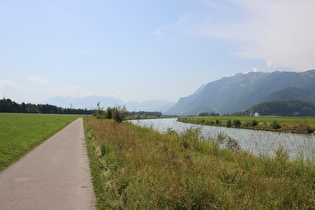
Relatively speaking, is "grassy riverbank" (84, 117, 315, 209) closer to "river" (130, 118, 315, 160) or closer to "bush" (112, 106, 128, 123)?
"river" (130, 118, 315, 160)

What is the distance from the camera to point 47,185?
Answer: 6.12 meters

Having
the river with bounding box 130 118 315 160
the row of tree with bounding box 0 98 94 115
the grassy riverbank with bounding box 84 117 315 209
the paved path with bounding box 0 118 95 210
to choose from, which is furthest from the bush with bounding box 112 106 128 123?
the row of tree with bounding box 0 98 94 115

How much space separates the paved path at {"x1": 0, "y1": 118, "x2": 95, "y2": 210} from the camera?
4.86 metres

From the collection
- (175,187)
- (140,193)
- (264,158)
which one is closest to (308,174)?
(264,158)

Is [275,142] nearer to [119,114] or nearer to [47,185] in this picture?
[47,185]

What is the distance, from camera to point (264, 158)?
8062 mm

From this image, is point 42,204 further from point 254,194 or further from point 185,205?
point 254,194

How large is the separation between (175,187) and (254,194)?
1.94 m

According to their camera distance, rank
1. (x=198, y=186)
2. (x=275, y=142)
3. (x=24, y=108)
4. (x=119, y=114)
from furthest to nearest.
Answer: (x=24, y=108) → (x=119, y=114) → (x=275, y=142) → (x=198, y=186)

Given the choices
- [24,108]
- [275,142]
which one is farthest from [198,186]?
[24,108]

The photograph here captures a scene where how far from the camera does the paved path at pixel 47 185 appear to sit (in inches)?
191

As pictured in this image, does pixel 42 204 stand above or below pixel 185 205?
below

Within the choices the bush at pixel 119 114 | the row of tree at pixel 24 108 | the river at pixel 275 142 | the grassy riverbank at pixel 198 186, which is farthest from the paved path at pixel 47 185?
the row of tree at pixel 24 108

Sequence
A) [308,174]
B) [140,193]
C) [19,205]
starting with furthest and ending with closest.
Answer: [308,174], [19,205], [140,193]
